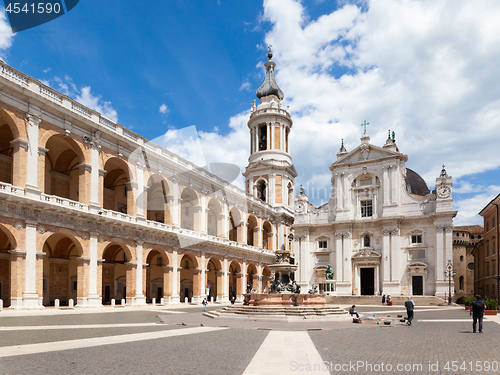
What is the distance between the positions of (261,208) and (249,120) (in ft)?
55.0

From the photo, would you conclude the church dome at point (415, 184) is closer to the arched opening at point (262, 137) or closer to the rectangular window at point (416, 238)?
the rectangular window at point (416, 238)

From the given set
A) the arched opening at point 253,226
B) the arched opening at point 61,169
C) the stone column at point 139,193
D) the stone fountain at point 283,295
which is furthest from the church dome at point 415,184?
the arched opening at point 61,169

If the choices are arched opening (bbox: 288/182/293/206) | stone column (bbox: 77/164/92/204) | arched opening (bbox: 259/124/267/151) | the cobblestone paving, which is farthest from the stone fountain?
arched opening (bbox: 259/124/267/151)

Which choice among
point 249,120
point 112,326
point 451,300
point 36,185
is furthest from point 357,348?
point 249,120

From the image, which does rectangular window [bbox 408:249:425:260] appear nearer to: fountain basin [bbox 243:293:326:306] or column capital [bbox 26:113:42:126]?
fountain basin [bbox 243:293:326:306]

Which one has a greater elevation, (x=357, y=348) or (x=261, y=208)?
(x=261, y=208)

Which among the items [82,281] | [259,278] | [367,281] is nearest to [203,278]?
[259,278]

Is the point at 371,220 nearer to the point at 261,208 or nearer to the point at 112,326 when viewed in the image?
the point at 261,208

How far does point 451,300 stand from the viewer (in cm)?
4791

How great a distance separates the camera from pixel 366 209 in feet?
188

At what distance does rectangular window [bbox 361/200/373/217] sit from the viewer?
57.1m

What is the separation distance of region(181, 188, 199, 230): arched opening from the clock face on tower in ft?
95.0

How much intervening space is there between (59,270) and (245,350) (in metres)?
30.3

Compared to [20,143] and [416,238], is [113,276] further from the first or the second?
[416,238]
